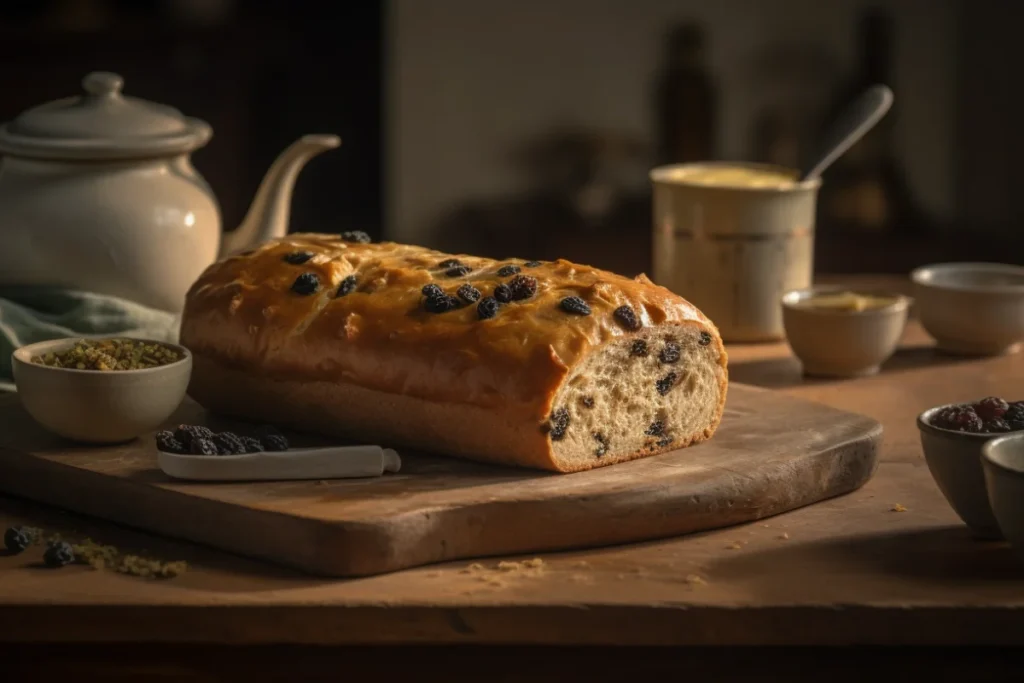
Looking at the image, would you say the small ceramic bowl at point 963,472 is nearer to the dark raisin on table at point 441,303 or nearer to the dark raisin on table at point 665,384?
the dark raisin on table at point 665,384

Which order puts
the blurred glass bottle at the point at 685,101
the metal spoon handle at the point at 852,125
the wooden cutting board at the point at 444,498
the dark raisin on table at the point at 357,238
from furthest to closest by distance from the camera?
the blurred glass bottle at the point at 685,101, the metal spoon handle at the point at 852,125, the dark raisin on table at the point at 357,238, the wooden cutting board at the point at 444,498

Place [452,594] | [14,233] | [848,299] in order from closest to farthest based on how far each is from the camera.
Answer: [452,594], [14,233], [848,299]

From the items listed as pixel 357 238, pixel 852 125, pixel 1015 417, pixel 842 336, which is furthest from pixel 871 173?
pixel 1015 417

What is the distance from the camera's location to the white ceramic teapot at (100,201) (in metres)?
2.97

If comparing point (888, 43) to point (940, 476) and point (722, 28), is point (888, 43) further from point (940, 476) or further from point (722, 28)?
point (940, 476)

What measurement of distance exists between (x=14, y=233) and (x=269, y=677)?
4.38 feet

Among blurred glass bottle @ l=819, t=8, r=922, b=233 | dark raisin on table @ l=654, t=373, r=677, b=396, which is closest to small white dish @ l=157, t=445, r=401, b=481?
dark raisin on table @ l=654, t=373, r=677, b=396

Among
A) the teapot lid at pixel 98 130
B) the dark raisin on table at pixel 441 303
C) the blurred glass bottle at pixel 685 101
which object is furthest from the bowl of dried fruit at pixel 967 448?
the blurred glass bottle at pixel 685 101

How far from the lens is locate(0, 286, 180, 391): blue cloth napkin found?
2.91 metres

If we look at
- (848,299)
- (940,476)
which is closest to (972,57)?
(848,299)

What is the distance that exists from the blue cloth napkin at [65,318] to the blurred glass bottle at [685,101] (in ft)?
10.5

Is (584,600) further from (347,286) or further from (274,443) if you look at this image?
(347,286)

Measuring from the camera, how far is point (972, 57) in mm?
5871

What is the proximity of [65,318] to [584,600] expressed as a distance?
4.67 ft
